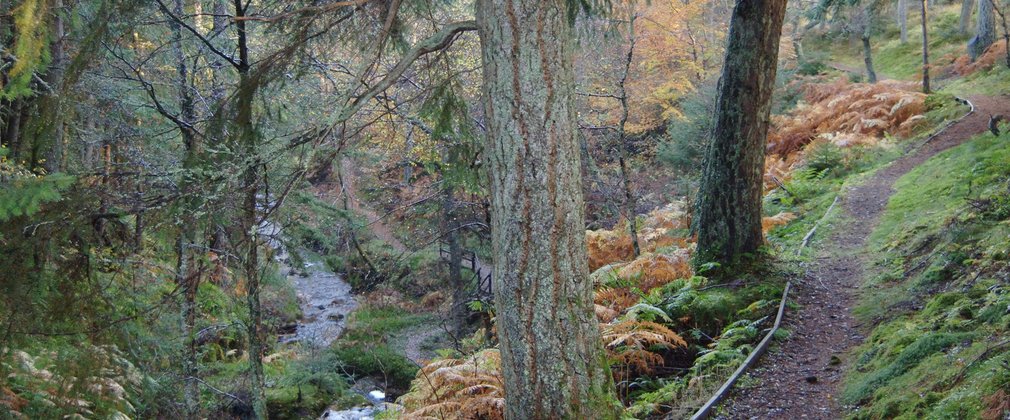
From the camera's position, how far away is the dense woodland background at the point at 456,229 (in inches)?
155

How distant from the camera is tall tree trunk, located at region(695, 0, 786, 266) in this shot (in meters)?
7.59

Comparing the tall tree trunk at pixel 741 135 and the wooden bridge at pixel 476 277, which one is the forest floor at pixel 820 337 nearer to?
the tall tree trunk at pixel 741 135

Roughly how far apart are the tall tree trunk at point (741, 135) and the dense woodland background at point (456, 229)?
0.11 feet

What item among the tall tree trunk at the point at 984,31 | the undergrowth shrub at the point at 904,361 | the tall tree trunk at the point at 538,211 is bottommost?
the undergrowth shrub at the point at 904,361

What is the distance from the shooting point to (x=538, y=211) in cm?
386

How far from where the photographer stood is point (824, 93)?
21.1 metres

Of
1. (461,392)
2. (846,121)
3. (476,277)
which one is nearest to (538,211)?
(461,392)

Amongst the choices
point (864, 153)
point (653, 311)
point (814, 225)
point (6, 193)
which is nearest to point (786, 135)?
point (864, 153)

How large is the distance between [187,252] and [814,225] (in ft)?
30.8

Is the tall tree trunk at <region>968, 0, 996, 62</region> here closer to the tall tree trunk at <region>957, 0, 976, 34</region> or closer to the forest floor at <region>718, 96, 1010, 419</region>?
the tall tree trunk at <region>957, 0, 976, 34</region>

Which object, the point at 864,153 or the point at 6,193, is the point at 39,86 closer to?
the point at 6,193

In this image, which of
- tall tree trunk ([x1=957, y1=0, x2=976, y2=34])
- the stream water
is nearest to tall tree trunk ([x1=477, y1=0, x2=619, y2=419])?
the stream water

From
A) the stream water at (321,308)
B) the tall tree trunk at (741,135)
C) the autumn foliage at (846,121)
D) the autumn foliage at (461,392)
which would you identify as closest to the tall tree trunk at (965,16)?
the autumn foliage at (846,121)

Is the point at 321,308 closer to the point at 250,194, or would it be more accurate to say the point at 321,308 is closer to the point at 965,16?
the point at 250,194
